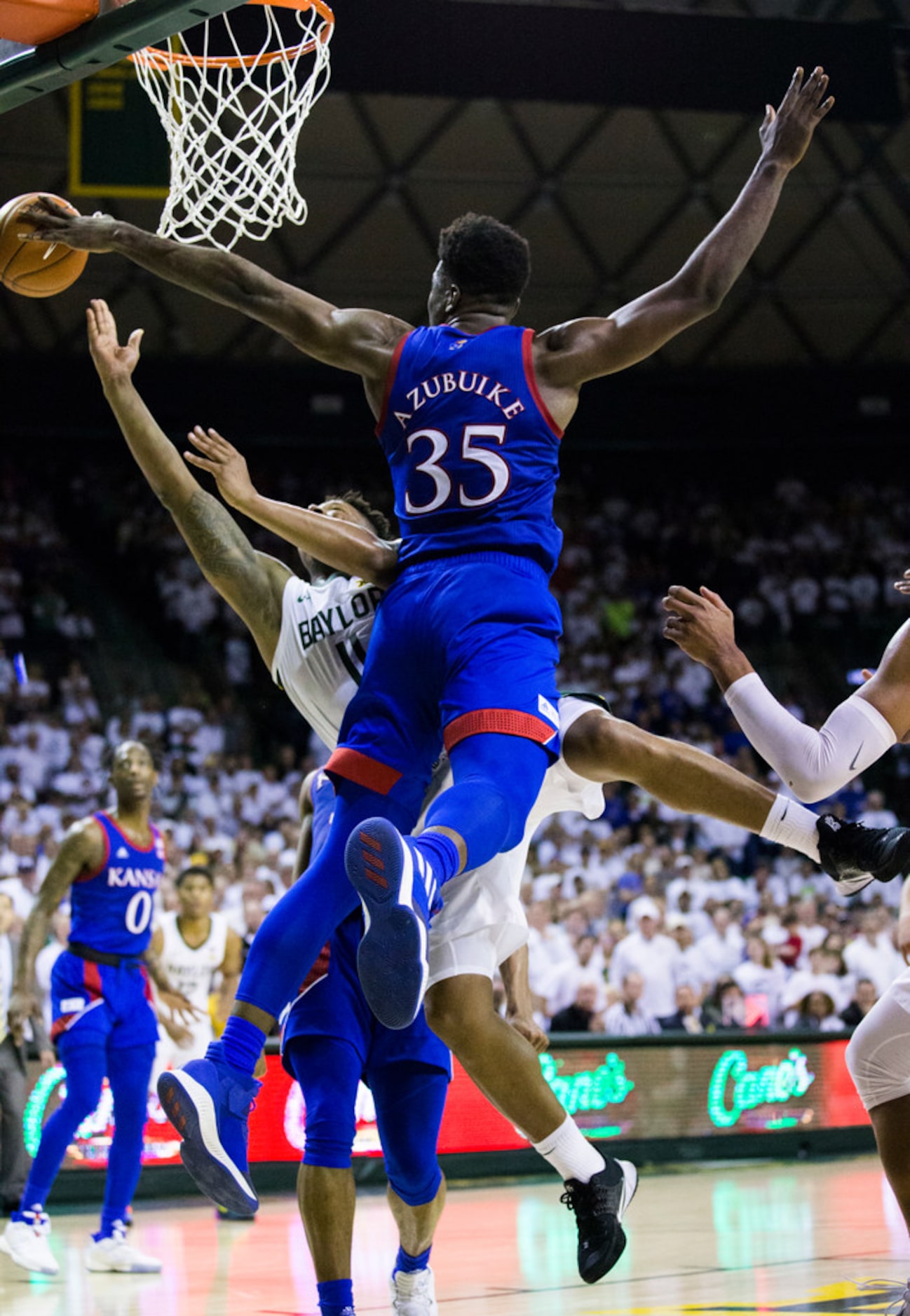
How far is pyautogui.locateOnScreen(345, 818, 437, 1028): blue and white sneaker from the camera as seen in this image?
11.6 feet

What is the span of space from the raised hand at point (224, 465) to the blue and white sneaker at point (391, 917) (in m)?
1.32

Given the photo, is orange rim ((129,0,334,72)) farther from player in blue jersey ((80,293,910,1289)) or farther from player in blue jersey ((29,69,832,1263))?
player in blue jersey ((29,69,832,1263))

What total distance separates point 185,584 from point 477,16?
7.59 metres

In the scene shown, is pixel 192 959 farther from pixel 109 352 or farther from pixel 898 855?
pixel 898 855

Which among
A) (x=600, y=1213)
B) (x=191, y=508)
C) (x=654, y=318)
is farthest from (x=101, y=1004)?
(x=654, y=318)

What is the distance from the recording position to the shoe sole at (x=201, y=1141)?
3793 mm

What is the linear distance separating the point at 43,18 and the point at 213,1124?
3178 mm

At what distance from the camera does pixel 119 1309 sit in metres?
6.36

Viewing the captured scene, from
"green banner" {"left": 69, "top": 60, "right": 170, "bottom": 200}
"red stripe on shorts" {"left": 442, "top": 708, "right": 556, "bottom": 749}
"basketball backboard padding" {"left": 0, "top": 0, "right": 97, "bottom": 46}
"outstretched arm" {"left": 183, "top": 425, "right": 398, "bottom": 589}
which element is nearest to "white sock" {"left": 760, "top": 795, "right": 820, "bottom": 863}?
"red stripe on shorts" {"left": 442, "top": 708, "right": 556, "bottom": 749}

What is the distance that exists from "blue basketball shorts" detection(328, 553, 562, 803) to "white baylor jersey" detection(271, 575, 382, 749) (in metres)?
0.85

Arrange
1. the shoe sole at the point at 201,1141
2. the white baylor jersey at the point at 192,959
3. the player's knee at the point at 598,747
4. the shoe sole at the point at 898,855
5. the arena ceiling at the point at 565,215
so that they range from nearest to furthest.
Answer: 1. the shoe sole at the point at 201,1141
2. the shoe sole at the point at 898,855
3. the player's knee at the point at 598,747
4. the white baylor jersey at the point at 192,959
5. the arena ceiling at the point at 565,215

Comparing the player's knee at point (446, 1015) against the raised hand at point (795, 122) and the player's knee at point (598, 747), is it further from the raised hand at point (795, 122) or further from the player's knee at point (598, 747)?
the raised hand at point (795, 122)

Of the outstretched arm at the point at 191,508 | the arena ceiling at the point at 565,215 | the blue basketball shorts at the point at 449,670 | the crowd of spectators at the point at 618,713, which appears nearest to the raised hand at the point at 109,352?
the outstretched arm at the point at 191,508

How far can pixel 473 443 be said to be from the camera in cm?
425
